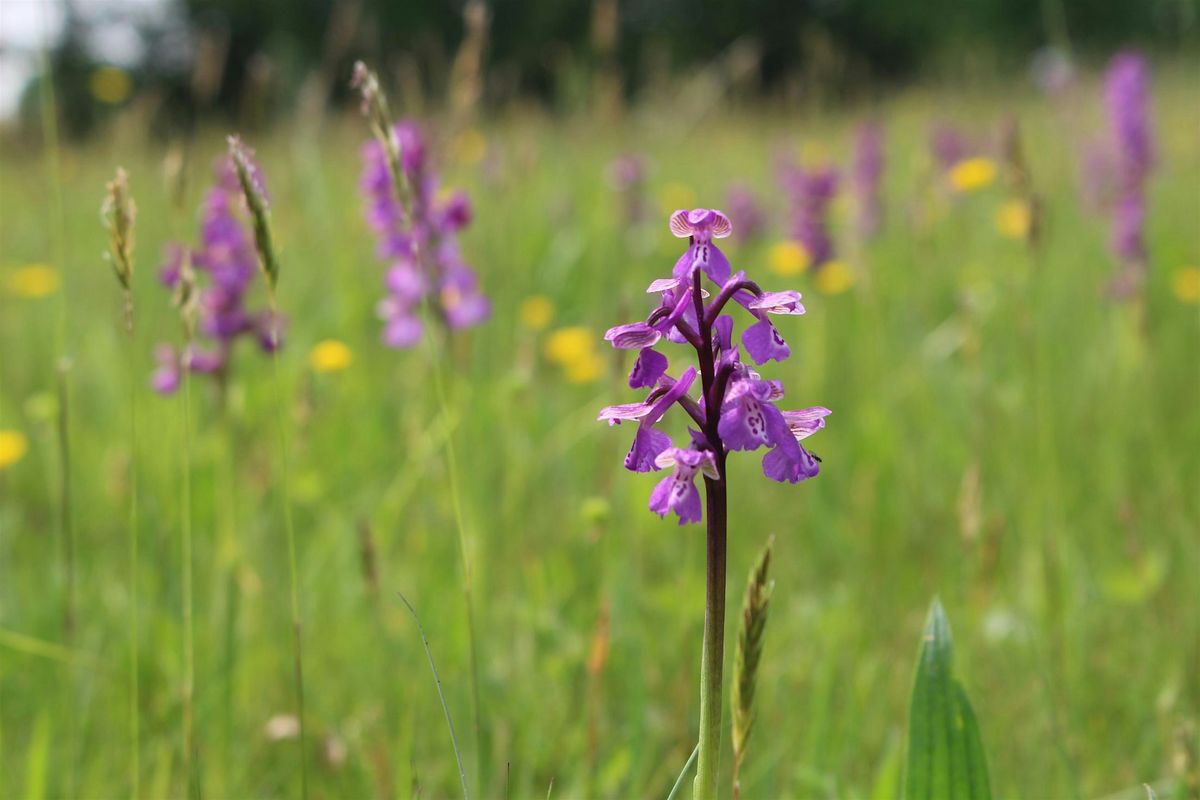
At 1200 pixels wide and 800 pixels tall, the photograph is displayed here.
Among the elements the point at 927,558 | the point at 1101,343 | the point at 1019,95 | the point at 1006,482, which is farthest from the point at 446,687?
the point at 1019,95

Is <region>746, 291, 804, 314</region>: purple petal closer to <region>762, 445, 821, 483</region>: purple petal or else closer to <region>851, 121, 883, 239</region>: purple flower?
<region>762, 445, 821, 483</region>: purple petal

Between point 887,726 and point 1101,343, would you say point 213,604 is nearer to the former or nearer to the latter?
point 887,726

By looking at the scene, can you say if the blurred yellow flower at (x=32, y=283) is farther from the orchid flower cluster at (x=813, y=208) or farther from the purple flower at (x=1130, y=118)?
the purple flower at (x=1130, y=118)

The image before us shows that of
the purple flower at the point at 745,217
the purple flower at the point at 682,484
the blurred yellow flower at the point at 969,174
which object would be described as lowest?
the purple flower at the point at 682,484

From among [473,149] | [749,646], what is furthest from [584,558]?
[473,149]

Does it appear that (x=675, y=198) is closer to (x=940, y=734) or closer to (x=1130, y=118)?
(x=1130, y=118)

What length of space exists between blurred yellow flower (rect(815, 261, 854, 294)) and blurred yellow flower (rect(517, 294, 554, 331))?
0.96 m

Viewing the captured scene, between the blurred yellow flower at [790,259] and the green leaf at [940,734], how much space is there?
290 cm

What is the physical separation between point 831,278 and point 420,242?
7.34 ft

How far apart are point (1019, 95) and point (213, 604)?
9995 mm

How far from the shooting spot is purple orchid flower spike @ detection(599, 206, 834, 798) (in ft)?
2.24

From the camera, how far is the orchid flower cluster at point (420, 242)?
194 cm

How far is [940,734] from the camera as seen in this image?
905 mm

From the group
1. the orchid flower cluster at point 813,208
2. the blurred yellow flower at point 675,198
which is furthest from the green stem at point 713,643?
the blurred yellow flower at point 675,198
